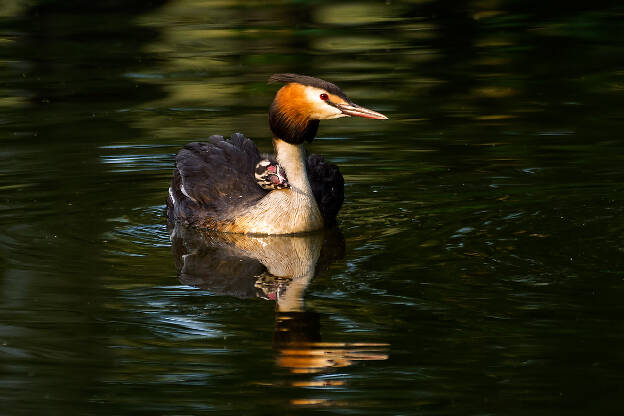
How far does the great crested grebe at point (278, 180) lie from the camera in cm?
1053

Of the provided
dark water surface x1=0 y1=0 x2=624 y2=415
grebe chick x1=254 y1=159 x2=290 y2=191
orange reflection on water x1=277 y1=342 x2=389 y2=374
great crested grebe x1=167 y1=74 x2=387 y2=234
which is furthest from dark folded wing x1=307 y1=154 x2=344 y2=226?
Result: orange reflection on water x1=277 y1=342 x2=389 y2=374

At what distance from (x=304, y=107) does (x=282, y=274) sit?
5.26 feet

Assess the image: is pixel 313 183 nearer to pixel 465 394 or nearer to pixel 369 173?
pixel 369 173

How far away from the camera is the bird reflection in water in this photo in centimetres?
764

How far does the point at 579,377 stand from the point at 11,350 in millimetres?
3260

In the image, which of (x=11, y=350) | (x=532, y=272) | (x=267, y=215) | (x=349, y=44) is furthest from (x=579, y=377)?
(x=349, y=44)

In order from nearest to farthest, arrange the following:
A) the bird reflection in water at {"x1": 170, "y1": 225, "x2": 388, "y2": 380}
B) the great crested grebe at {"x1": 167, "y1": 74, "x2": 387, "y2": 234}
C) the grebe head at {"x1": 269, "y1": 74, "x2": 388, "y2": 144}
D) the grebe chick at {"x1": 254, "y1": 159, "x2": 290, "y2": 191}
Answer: the bird reflection in water at {"x1": 170, "y1": 225, "x2": 388, "y2": 380} → the grebe head at {"x1": 269, "y1": 74, "x2": 388, "y2": 144} → the great crested grebe at {"x1": 167, "y1": 74, "x2": 387, "y2": 234} → the grebe chick at {"x1": 254, "y1": 159, "x2": 290, "y2": 191}

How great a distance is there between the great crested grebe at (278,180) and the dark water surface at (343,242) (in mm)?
190

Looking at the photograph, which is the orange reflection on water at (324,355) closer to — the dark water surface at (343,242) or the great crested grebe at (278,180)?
the dark water surface at (343,242)

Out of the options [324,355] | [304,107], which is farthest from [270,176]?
[324,355]

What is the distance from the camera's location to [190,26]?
20.9m

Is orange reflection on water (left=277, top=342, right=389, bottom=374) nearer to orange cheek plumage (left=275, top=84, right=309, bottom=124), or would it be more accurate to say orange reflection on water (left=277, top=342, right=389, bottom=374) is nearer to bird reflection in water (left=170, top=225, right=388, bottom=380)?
bird reflection in water (left=170, top=225, right=388, bottom=380)

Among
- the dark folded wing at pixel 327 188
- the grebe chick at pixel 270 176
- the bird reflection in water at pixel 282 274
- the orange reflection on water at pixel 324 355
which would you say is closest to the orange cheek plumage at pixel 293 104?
the grebe chick at pixel 270 176

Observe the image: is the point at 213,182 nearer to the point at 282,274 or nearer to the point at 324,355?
the point at 282,274
